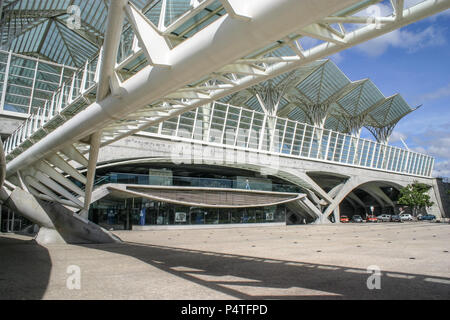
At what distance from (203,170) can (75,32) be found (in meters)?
21.5

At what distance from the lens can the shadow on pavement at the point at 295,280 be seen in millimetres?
6223

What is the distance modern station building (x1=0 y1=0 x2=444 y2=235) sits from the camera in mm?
29328

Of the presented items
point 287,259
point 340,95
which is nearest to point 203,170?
point 340,95

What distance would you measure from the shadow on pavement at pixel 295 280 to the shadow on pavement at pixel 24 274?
284cm

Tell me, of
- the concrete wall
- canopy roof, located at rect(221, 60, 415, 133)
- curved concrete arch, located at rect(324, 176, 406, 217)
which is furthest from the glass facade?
the concrete wall

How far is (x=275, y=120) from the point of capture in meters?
45.6

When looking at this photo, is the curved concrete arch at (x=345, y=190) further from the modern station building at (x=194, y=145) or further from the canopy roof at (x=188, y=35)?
the canopy roof at (x=188, y=35)

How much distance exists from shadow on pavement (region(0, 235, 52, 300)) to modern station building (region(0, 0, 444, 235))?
4307 mm

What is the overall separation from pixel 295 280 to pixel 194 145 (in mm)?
30370

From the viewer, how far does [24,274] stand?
8430 mm

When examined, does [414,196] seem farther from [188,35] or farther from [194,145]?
[188,35]

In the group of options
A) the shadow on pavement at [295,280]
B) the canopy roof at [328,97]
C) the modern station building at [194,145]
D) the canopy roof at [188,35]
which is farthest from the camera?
the canopy roof at [328,97]

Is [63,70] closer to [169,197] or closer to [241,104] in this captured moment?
[169,197]

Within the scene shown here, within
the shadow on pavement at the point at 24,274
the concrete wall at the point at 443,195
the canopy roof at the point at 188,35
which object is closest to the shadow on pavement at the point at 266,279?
the shadow on pavement at the point at 24,274
